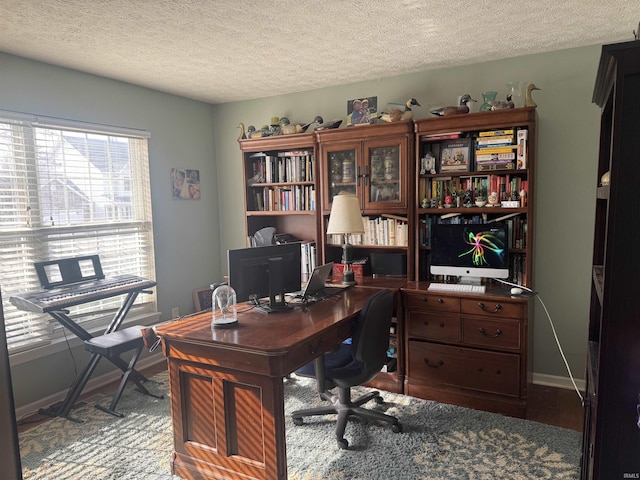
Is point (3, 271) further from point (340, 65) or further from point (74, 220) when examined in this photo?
point (340, 65)

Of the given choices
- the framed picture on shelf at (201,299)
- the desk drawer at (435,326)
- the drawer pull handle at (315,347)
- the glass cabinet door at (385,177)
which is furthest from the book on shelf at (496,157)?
the framed picture on shelf at (201,299)

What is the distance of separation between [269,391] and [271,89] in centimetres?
295

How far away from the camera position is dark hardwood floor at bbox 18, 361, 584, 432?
2.94 m

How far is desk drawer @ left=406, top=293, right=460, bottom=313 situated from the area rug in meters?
0.67

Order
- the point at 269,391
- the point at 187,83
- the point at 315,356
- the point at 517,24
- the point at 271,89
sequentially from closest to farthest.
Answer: the point at 269,391 < the point at 315,356 < the point at 517,24 < the point at 187,83 < the point at 271,89

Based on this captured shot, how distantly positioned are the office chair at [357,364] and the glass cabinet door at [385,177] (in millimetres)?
1029

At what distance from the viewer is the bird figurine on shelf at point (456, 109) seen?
3.29 metres

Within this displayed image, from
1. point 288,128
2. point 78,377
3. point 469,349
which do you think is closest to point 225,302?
A: point 78,377

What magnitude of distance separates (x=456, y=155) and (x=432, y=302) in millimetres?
1109

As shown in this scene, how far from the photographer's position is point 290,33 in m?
2.78

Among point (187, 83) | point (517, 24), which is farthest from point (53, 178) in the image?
point (517, 24)

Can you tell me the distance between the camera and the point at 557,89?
328 cm

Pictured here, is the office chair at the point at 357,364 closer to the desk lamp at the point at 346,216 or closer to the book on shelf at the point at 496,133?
the desk lamp at the point at 346,216

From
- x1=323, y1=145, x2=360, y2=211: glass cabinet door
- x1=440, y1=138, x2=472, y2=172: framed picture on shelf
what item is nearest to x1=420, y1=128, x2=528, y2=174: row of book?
x1=440, y1=138, x2=472, y2=172: framed picture on shelf
